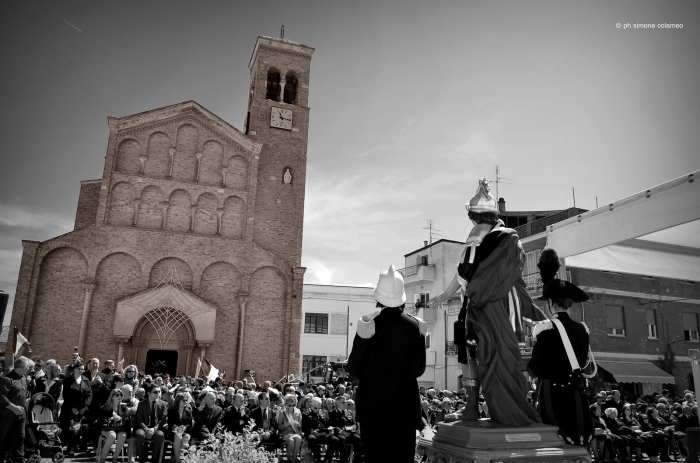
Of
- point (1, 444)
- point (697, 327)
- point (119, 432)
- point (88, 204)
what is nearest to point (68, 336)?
point (88, 204)

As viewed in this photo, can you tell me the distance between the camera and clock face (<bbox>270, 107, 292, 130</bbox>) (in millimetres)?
27859

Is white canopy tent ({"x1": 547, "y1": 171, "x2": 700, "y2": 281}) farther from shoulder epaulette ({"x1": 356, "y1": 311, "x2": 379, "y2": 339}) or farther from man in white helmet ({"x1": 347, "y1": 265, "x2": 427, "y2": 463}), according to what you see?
shoulder epaulette ({"x1": 356, "y1": 311, "x2": 379, "y2": 339})

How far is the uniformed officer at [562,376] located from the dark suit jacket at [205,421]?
735 cm

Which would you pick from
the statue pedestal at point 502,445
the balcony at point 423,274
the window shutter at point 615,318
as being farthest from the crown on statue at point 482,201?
the balcony at point 423,274

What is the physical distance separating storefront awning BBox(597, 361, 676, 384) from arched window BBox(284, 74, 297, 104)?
2060 centimetres

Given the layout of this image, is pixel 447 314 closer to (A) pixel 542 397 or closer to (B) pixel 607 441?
(B) pixel 607 441

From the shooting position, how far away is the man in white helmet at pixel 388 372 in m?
3.68

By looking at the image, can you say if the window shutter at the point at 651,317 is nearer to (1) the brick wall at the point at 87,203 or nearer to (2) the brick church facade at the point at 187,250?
(2) the brick church facade at the point at 187,250

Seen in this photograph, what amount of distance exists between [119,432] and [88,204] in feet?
64.1

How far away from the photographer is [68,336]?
2119 centimetres

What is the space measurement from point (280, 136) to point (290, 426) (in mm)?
20184

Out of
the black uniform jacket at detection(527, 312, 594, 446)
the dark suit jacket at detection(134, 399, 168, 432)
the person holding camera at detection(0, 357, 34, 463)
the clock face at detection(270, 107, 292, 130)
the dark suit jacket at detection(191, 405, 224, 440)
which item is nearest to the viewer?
the black uniform jacket at detection(527, 312, 594, 446)

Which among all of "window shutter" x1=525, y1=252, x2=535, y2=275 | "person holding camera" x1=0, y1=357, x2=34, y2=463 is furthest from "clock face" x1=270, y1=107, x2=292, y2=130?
"person holding camera" x1=0, y1=357, x2=34, y2=463

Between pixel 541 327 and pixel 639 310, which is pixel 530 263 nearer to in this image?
pixel 639 310
